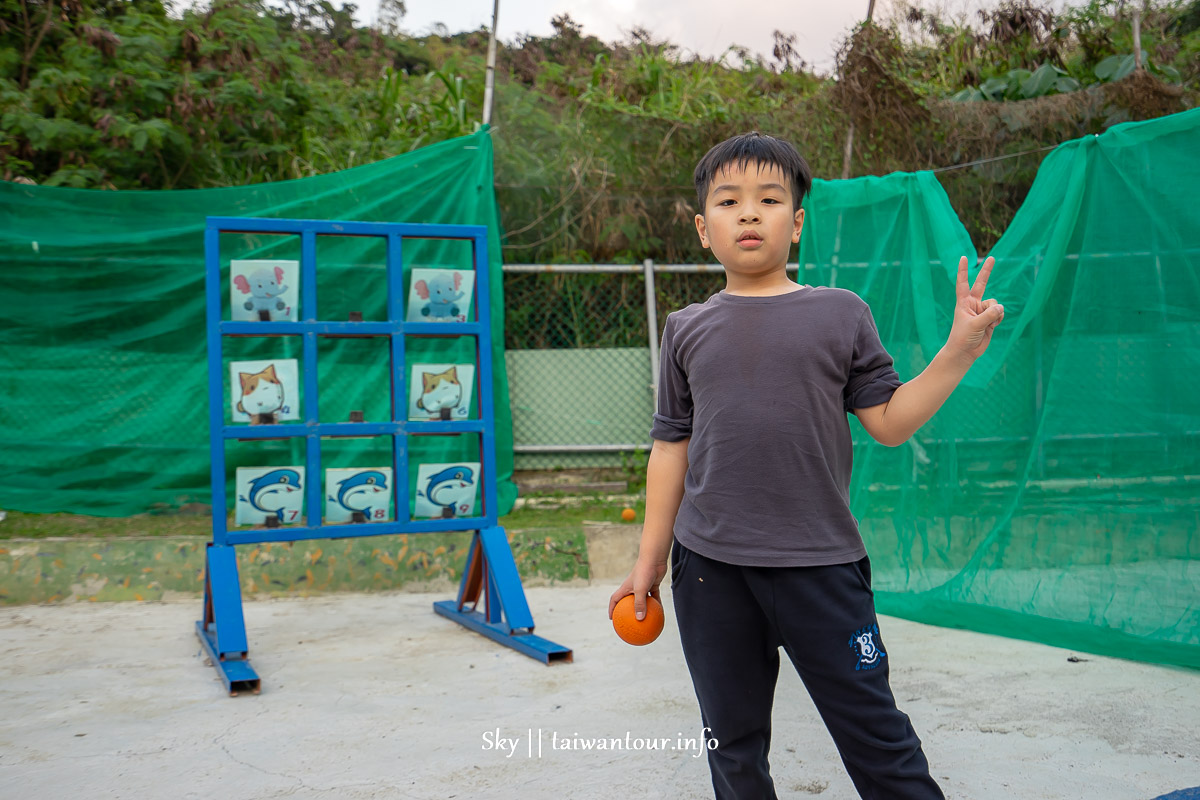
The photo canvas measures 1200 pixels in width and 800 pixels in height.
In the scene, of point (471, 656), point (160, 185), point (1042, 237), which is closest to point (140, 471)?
point (160, 185)

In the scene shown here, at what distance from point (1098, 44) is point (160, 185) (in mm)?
6466

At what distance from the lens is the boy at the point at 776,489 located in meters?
1.49

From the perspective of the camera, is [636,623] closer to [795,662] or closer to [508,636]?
[795,662]

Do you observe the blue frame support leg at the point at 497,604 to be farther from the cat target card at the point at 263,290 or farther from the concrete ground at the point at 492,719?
the cat target card at the point at 263,290

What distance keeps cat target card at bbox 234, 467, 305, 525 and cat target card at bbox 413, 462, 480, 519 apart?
50cm

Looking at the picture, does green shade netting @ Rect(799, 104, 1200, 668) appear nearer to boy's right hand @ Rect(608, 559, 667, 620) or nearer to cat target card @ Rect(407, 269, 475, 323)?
cat target card @ Rect(407, 269, 475, 323)

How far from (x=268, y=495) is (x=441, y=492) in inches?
Result: 28.0

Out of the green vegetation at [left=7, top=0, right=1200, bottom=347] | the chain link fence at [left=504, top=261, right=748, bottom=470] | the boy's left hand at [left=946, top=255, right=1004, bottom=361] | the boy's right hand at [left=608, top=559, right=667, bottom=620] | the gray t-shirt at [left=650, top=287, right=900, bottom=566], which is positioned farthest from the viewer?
the chain link fence at [left=504, top=261, right=748, bottom=470]

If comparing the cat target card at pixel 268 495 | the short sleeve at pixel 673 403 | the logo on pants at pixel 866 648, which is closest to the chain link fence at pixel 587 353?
the cat target card at pixel 268 495

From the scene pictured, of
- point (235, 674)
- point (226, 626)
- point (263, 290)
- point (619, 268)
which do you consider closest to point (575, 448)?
point (619, 268)

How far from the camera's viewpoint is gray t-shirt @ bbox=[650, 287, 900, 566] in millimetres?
1555

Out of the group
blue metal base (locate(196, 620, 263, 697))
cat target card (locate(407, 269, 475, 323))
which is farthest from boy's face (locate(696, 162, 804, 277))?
cat target card (locate(407, 269, 475, 323))

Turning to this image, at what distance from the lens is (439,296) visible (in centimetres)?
404

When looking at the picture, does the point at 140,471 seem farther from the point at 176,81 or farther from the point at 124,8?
the point at 124,8
